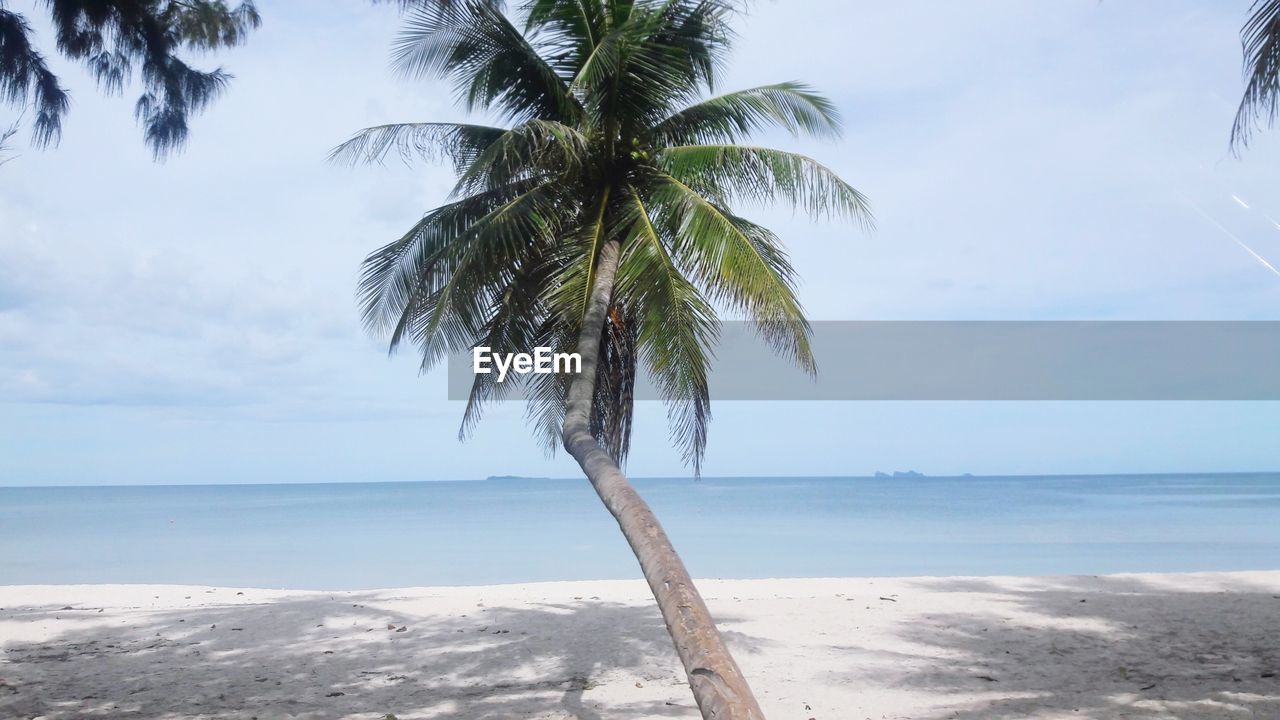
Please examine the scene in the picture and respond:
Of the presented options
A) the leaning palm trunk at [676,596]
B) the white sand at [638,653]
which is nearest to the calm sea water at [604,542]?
the white sand at [638,653]

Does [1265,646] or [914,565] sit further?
[914,565]

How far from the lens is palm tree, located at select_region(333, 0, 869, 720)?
6832 millimetres

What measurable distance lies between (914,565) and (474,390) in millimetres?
14255

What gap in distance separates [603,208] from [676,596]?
4.24m

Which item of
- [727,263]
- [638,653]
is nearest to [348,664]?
[638,653]

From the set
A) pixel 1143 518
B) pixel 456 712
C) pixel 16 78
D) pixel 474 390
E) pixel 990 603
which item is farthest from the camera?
pixel 1143 518

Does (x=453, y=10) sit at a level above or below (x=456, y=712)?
above

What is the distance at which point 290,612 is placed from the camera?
884cm

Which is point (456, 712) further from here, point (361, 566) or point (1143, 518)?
point (1143, 518)

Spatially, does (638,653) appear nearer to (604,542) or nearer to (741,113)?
(741,113)

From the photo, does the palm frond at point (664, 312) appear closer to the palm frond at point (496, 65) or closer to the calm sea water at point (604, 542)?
the palm frond at point (496, 65)

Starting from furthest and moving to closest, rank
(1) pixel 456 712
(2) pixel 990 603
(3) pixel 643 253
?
1. (2) pixel 990 603
2. (3) pixel 643 253
3. (1) pixel 456 712

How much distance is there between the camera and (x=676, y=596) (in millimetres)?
3746

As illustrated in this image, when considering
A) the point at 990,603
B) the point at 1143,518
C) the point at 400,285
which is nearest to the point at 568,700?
the point at 400,285
